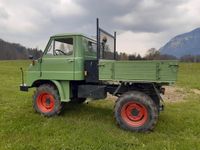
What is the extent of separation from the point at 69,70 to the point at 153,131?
2.81 m

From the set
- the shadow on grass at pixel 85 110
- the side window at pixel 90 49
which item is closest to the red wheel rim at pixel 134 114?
the shadow on grass at pixel 85 110

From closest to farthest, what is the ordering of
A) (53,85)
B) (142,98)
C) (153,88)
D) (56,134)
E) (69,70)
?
(56,134) → (142,98) → (153,88) → (69,70) → (53,85)

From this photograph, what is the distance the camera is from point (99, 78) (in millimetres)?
6941

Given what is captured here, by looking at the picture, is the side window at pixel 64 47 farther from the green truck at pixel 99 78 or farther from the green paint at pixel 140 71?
the green paint at pixel 140 71

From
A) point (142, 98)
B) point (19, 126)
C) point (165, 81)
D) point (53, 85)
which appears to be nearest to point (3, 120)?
point (19, 126)

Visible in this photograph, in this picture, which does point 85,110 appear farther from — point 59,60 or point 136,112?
point 136,112

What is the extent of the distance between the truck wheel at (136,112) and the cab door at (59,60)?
5.56ft

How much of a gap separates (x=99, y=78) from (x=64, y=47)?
5.18ft

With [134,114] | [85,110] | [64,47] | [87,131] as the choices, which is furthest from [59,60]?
[134,114]

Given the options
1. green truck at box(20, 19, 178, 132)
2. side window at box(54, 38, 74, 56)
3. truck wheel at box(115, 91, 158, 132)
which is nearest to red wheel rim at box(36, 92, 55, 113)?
green truck at box(20, 19, 178, 132)

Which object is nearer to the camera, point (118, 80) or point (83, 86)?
point (118, 80)

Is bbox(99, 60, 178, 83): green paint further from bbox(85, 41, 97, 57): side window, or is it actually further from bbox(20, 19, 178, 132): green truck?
bbox(85, 41, 97, 57): side window

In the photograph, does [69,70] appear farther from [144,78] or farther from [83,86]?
[144,78]

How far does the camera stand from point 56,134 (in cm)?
608
